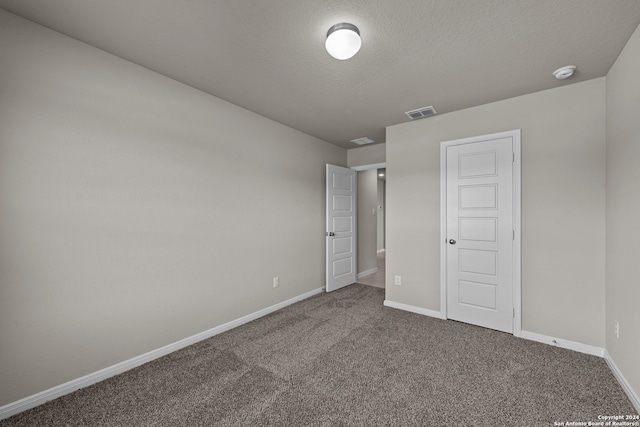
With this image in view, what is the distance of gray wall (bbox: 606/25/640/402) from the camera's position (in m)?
1.75

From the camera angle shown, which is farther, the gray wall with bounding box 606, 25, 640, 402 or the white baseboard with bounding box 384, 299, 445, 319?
the white baseboard with bounding box 384, 299, 445, 319

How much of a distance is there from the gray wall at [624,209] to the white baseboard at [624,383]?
4 centimetres

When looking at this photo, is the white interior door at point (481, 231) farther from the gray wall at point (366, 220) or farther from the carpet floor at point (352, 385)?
the gray wall at point (366, 220)

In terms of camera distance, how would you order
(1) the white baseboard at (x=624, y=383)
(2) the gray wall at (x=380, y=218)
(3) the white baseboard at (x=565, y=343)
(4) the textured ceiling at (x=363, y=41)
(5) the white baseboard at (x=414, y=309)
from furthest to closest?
(2) the gray wall at (x=380, y=218), (5) the white baseboard at (x=414, y=309), (3) the white baseboard at (x=565, y=343), (1) the white baseboard at (x=624, y=383), (4) the textured ceiling at (x=363, y=41)

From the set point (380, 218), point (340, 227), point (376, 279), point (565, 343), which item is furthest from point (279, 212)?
point (380, 218)

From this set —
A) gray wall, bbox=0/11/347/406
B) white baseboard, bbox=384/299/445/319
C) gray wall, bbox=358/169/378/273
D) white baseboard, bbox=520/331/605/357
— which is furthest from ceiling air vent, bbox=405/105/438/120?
white baseboard, bbox=520/331/605/357

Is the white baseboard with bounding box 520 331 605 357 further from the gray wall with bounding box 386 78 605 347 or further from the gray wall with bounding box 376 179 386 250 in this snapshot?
the gray wall with bounding box 376 179 386 250

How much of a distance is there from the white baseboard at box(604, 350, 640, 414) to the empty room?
26mm

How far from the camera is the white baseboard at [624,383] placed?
5.58 ft

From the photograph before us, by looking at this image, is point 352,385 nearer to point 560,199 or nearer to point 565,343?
point 565,343

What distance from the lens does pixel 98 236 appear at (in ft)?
6.64

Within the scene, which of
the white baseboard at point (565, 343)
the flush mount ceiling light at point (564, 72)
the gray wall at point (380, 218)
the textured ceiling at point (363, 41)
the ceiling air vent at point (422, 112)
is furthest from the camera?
the gray wall at point (380, 218)

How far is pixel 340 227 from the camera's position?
4.46 meters

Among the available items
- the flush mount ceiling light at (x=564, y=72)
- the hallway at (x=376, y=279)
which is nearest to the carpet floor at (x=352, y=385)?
the hallway at (x=376, y=279)
